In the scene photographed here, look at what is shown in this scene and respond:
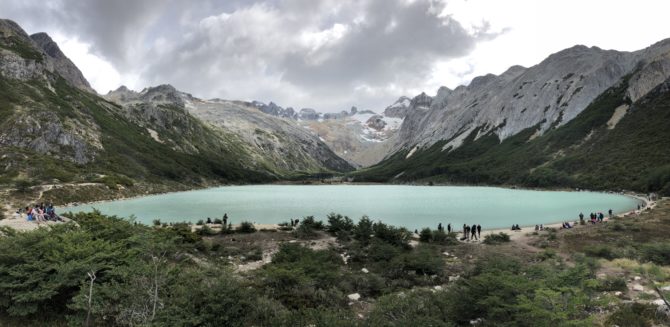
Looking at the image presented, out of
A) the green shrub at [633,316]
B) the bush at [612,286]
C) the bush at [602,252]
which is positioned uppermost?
the green shrub at [633,316]

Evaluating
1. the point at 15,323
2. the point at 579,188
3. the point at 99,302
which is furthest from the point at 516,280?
the point at 579,188

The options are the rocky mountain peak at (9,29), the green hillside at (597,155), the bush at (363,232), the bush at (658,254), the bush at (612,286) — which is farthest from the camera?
the rocky mountain peak at (9,29)

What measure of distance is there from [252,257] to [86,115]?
151359mm

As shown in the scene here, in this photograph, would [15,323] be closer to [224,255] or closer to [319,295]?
[319,295]

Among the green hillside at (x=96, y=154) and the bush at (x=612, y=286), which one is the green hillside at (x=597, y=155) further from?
the green hillside at (x=96, y=154)

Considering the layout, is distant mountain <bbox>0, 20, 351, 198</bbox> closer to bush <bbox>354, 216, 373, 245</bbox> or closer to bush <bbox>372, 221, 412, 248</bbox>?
bush <bbox>354, 216, 373, 245</bbox>

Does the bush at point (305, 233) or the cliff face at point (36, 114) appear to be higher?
the cliff face at point (36, 114)

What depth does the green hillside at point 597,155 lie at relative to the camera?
101 metres

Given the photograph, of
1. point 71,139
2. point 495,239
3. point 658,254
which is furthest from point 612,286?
point 71,139

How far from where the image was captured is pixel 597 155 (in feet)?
417

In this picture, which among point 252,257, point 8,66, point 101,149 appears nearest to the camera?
point 252,257

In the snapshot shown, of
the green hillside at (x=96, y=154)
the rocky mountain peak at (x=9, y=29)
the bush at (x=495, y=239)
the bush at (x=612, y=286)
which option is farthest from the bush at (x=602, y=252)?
the rocky mountain peak at (x=9, y=29)

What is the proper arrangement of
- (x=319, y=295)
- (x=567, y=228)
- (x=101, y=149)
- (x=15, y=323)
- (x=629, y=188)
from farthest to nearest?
(x=101, y=149) → (x=629, y=188) → (x=567, y=228) → (x=319, y=295) → (x=15, y=323)

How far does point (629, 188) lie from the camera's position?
94125 mm
